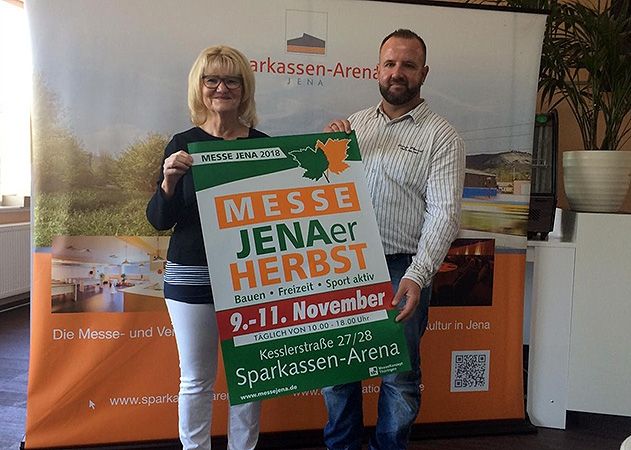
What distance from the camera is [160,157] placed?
212cm

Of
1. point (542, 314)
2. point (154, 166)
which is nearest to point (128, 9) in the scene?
point (154, 166)

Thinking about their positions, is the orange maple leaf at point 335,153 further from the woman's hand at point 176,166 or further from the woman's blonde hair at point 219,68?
the woman's hand at point 176,166

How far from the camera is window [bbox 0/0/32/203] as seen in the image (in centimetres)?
433

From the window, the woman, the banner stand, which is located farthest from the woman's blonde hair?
the window

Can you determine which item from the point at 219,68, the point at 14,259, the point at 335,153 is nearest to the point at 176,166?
the point at 219,68

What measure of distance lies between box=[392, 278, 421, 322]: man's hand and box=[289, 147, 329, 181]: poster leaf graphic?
404 mm

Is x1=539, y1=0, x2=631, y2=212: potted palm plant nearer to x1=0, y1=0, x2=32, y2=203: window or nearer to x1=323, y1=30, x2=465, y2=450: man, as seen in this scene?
x1=323, y1=30, x2=465, y2=450: man

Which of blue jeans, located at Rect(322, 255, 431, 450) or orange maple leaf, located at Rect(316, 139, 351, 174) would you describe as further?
blue jeans, located at Rect(322, 255, 431, 450)

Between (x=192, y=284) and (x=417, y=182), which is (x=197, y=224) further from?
(x=417, y=182)

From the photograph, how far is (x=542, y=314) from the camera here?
252cm

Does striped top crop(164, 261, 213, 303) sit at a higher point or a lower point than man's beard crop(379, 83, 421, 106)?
lower

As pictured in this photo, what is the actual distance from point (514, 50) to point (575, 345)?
131 centimetres

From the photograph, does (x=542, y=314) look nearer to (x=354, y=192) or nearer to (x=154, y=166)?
(x=354, y=192)

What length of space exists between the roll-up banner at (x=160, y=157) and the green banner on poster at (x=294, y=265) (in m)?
0.61
